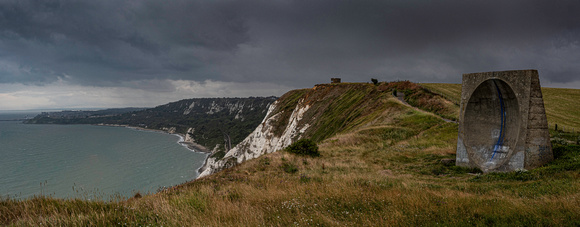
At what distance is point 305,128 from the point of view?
55719 millimetres

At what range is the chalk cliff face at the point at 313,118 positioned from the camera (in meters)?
46.0

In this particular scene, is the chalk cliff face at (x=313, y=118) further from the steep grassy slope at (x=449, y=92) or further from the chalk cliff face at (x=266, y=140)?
the steep grassy slope at (x=449, y=92)

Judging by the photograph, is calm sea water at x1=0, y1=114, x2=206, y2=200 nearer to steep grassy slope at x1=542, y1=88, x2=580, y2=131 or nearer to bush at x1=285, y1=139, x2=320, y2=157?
bush at x1=285, y1=139, x2=320, y2=157

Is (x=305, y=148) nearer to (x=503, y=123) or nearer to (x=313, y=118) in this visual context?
(x=503, y=123)

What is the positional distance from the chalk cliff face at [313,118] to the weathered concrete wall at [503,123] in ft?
87.5

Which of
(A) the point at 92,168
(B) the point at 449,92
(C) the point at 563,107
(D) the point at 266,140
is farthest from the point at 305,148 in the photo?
(A) the point at 92,168

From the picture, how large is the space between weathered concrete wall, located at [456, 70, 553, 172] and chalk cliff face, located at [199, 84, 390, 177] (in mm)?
26675

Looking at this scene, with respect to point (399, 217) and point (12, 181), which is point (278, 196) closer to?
point (399, 217)

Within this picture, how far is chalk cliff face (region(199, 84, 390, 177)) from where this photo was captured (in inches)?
1812

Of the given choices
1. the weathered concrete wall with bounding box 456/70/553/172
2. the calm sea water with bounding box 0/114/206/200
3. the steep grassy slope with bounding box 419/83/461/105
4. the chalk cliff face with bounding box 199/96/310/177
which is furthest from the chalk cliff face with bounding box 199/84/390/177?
the calm sea water with bounding box 0/114/206/200

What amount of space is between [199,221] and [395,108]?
110 feet

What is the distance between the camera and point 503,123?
13.3 meters

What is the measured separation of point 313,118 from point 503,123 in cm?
4598

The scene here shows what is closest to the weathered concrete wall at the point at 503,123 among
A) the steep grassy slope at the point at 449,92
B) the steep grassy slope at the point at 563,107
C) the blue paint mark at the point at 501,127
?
the blue paint mark at the point at 501,127
